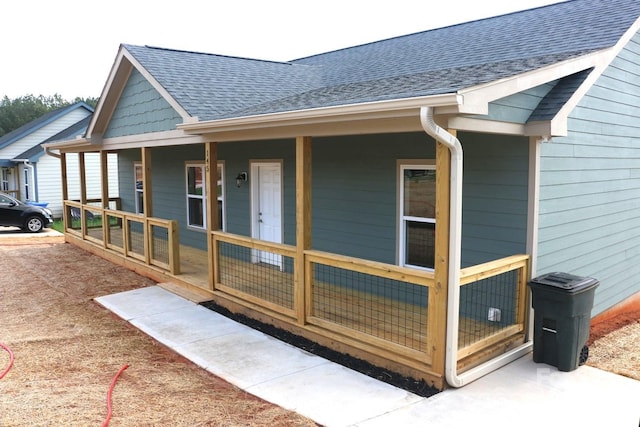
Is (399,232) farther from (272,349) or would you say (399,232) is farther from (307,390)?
(307,390)

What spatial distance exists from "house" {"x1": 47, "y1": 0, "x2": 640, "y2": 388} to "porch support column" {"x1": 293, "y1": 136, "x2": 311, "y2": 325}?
23 mm

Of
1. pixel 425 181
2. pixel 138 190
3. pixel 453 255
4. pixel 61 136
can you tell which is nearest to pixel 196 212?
pixel 138 190

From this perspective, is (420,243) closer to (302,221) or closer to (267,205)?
(302,221)

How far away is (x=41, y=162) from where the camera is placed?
24828 mm

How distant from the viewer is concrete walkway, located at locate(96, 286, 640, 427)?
15.1ft

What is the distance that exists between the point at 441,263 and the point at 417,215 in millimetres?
2347

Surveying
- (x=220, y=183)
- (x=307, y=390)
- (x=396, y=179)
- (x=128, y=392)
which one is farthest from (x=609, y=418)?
(x=220, y=183)

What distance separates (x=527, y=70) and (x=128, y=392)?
5.26 meters

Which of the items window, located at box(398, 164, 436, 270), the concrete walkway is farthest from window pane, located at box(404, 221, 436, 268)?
the concrete walkway

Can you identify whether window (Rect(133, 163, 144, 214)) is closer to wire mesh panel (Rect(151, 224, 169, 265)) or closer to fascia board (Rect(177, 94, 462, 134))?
wire mesh panel (Rect(151, 224, 169, 265))

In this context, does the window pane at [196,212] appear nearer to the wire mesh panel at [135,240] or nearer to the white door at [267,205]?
the wire mesh panel at [135,240]

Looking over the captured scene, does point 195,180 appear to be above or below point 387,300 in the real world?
above

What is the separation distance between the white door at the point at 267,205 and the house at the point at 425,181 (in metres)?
0.04

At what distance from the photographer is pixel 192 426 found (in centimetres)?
449
